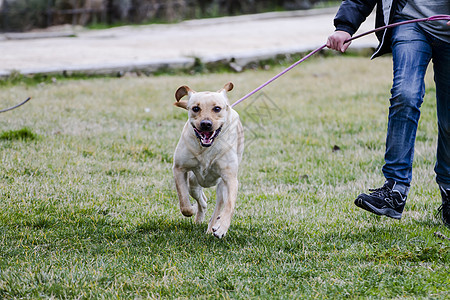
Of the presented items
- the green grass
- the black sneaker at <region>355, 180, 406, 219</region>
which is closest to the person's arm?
the black sneaker at <region>355, 180, 406, 219</region>

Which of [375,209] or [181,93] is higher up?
[181,93]

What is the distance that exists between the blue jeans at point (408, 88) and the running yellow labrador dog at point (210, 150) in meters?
1.04

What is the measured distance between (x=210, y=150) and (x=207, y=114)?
0.83ft

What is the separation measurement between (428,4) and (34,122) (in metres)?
4.85

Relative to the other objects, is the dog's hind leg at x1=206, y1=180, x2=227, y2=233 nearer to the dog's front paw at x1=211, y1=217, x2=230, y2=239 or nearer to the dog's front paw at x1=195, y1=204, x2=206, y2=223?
the dog's front paw at x1=195, y1=204, x2=206, y2=223

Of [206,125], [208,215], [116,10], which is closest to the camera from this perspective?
[206,125]

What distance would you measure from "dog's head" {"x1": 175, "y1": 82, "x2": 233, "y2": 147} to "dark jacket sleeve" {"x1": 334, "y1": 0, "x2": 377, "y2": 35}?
1.02 metres

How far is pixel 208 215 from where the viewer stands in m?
4.57

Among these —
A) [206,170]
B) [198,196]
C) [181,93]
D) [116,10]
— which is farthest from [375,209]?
[116,10]

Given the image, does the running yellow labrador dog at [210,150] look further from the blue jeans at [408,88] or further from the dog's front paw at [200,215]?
the blue jeans at [408,88]

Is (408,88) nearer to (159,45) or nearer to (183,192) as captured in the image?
(183,192)

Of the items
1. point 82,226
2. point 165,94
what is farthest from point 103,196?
point 165,94

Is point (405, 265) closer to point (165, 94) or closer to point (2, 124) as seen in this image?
point (2, 124)

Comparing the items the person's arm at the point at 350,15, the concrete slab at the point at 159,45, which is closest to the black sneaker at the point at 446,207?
the person's arm at the point at 350,15
